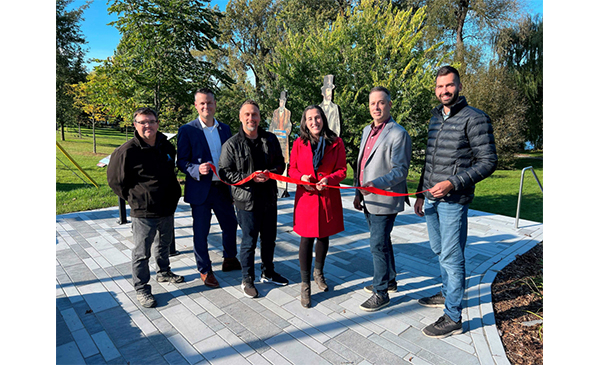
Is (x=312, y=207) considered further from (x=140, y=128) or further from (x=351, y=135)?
(x=351, y=135)

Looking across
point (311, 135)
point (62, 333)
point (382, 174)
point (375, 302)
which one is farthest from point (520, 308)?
point (62, 333)

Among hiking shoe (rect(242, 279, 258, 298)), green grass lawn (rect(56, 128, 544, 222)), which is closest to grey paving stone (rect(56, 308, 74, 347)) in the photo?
hiking shoe (rect(242, 279, 258, 298))

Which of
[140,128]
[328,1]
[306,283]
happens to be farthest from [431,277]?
[328,1]

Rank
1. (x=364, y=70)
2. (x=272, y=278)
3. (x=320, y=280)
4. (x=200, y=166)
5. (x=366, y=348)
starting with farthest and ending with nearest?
(x=364, y=70) → (x=272, y=278) → (x=320, y=280) → (x=200, y=166) → (x=366, y=348)

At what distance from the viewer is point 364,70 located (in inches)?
430

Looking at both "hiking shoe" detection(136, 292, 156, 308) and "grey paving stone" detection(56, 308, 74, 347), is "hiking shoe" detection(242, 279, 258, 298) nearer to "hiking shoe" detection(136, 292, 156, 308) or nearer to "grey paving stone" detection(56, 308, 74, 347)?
"hiking shoe" detection(136, 292, 156, 308)

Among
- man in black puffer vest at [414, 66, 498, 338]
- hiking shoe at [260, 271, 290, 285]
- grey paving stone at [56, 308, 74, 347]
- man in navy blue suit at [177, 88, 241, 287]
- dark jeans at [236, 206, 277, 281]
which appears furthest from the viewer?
A: hiking shoe at [260, 271, 290, 285]

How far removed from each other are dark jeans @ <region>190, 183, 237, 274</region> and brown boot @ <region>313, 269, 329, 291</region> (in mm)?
1133

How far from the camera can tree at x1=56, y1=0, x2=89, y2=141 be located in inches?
819

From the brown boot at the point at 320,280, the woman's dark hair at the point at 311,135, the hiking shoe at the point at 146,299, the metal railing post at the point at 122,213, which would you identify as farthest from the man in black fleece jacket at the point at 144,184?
the metal railing post at the point at 122,213

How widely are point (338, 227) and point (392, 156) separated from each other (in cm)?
91

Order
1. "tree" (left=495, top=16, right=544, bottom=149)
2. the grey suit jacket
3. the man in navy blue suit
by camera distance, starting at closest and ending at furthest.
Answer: the grey suit jacket
the man in navy blue suit
"tree" (left=495, top=16, right=544, bottom=149)

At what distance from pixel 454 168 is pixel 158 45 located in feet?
32.3

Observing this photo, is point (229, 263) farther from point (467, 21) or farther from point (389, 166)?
point (467, 21)
